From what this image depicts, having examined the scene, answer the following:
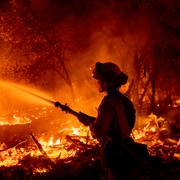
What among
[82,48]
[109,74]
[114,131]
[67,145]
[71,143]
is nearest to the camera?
[114,131]

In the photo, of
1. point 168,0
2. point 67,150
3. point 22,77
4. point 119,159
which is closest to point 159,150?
point 67,150

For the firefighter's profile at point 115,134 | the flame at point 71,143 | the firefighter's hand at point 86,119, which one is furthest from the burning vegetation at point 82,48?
the firefighter's profile at point 115,134

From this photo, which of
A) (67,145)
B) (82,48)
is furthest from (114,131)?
(82,48)

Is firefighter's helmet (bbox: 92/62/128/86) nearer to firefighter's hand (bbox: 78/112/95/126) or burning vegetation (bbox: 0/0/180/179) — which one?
firefighter's hand (bbox: 78/112/95/126)

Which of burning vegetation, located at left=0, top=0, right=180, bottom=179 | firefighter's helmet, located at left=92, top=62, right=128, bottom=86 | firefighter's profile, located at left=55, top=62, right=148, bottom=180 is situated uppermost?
burning vegetation, located at left=0, top=0, right=180, bottom=179

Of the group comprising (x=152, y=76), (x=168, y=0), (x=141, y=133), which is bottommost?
(x=141, y=133)

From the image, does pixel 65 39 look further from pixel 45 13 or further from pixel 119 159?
pixel 119 159

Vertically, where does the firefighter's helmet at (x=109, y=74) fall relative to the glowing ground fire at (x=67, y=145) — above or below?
above

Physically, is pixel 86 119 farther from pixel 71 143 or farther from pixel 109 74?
pixel 71 143

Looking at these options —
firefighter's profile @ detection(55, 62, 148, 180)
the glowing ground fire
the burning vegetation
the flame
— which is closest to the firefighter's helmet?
firefighter's profile @ detection(55, 62, 148, 180)

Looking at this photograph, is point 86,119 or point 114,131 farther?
point 86,119

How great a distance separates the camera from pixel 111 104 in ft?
13.2

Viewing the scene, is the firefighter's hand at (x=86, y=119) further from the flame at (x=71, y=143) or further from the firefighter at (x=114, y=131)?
the flame at (x=71, y=143)

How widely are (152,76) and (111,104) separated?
8.58 meters
